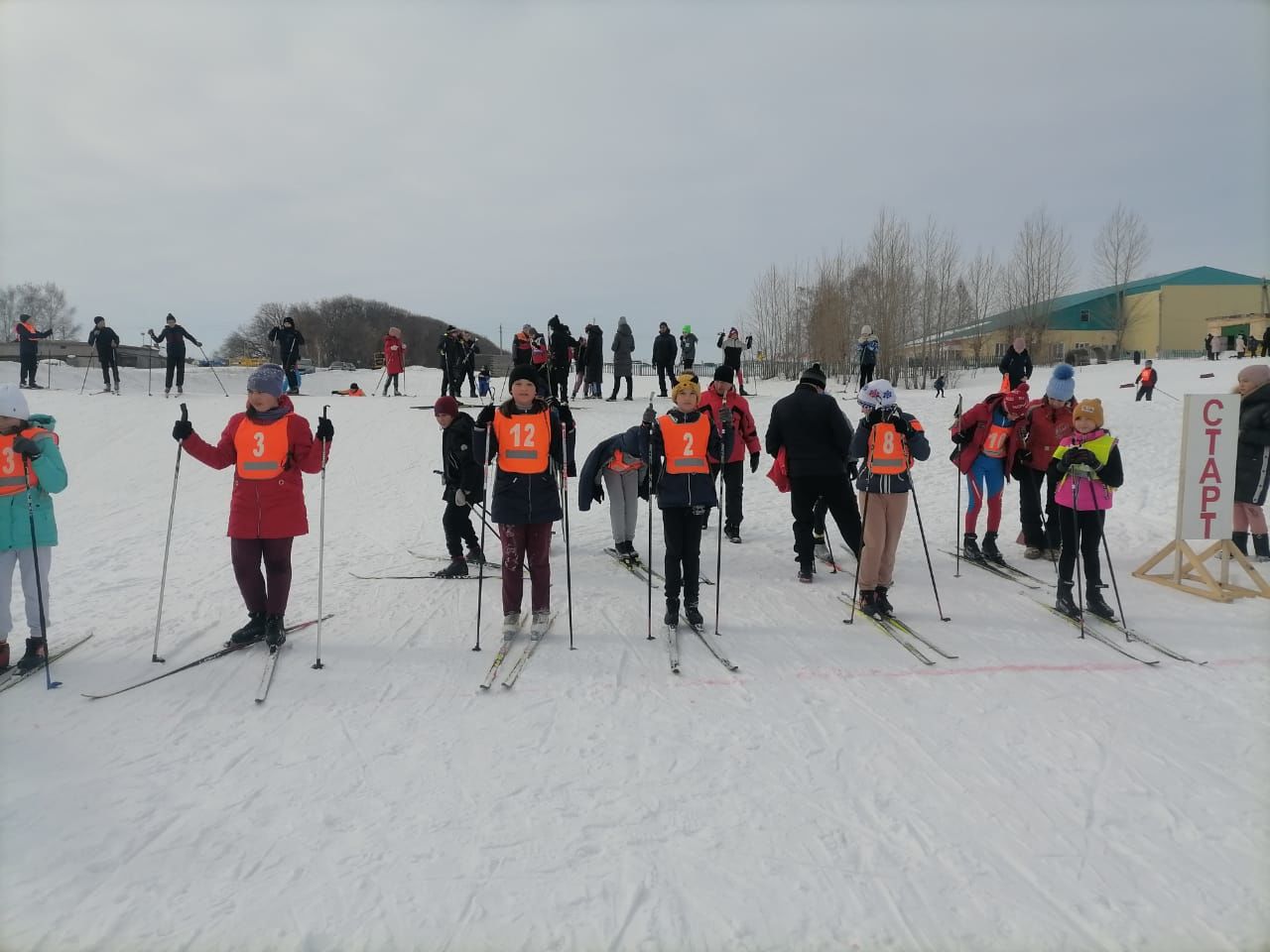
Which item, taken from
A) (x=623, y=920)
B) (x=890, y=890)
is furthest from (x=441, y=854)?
(x=890, y=890)

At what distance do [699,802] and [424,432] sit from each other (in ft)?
41.8

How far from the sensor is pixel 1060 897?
2504 mm

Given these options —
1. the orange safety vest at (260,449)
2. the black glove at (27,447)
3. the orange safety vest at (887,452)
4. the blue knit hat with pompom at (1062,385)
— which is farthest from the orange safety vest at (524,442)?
the blue knit hat with pompom at (1062,385)

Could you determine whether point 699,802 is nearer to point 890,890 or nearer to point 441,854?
point 890,890

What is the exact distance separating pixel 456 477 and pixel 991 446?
17.5 ft

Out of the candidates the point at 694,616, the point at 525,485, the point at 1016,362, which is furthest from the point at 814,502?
the point at 1016,362

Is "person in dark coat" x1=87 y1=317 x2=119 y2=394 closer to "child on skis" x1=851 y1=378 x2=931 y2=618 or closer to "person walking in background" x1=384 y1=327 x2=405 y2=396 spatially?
"person walking in background" x1=384 y1=327 x2=405 y2=396

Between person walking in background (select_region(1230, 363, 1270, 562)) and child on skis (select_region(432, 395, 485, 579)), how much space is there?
740cm

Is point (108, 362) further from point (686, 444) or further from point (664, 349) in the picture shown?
point (686, 444)

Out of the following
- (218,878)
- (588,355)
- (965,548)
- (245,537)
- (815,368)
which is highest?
(588,355)

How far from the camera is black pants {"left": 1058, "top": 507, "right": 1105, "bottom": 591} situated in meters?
5.58

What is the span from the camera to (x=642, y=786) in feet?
10.4

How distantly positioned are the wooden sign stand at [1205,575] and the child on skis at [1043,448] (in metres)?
0.85

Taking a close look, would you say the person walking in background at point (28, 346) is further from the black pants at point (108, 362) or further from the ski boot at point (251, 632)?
the ski boot at point (251, 632)
